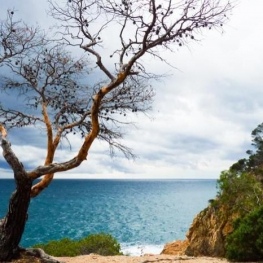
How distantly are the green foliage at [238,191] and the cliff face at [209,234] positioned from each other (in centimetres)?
143

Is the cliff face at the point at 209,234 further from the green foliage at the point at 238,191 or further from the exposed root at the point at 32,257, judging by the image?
the exposed root at the point at 32,257

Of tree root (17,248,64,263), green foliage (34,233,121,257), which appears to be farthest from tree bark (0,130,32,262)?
green foliage (34,233,121,257)

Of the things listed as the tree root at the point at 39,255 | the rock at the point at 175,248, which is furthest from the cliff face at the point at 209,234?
the tree root at the point at 39,255

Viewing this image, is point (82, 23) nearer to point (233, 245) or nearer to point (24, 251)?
point (24, 251)

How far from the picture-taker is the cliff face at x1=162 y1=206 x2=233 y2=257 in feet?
92.5

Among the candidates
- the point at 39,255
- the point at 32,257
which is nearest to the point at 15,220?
the point at 32,257

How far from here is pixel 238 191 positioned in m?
26.7

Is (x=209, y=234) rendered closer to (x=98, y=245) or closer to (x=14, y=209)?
(x=98, y=245)

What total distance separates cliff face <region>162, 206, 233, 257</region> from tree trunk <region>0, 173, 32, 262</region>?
59.5ft

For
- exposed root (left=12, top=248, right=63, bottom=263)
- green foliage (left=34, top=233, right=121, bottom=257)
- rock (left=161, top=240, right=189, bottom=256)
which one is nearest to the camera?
exposed root (left=12, top=248, right=63, bottom=263)

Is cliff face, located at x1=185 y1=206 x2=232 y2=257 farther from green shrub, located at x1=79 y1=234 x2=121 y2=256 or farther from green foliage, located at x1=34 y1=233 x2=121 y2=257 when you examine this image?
green foliage, located at x1=34 y1=233 x2=121 y2=257

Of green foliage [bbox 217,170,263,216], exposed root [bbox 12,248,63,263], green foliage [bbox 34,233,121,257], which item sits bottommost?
green foliage [bbox 34,233,121,257]

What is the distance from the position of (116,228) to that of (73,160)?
2988 inches

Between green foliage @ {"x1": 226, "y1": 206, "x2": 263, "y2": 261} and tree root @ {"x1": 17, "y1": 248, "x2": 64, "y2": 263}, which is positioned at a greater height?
green foliage @ {"x1": 226, "y1": 206, "x2": 263, "y2": 261}
